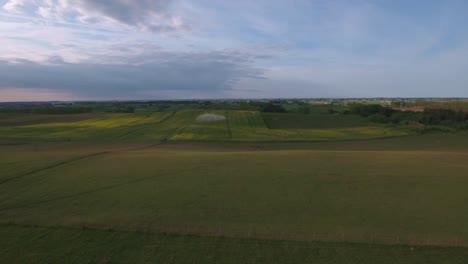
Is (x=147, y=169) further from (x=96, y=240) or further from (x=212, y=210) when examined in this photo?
(x=96, y=240)

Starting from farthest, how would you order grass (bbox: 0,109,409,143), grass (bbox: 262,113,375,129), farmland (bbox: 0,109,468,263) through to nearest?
grass (bbox: 262,113,375,129)
grass (bbox: 0,109,409,143)
farmland (bbox: 0,109,468,263)

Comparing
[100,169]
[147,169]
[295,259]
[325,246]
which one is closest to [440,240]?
[325,246]

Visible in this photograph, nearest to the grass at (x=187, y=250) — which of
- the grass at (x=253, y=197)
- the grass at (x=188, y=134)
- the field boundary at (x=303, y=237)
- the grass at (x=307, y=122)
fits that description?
the field boundary at (x=303, y=237)

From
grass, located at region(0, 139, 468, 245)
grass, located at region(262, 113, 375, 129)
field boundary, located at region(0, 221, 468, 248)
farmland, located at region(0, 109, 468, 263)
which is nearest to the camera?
farmland, located at region(0, 109, 468, 263)

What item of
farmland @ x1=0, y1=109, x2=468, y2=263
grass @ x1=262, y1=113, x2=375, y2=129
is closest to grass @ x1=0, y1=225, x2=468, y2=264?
farmland @ x1=0, y1=109, x2=468, y2=263

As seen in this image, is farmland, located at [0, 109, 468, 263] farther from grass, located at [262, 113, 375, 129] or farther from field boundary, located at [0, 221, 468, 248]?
grass, located at [262, 113, 375, 129]

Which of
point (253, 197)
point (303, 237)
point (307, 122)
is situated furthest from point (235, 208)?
point (307, 122)

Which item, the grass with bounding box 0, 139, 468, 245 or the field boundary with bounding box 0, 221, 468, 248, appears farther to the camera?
the grass with bounding box 0, 139, 468, 245

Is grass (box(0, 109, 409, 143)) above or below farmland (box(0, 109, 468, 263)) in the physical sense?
below
